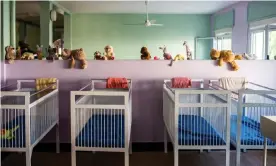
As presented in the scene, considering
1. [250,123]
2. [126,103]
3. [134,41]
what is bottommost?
[250,123]

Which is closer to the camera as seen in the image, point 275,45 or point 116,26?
point 275,45

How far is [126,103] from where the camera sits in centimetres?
230

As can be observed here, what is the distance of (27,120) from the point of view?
7.26 ft

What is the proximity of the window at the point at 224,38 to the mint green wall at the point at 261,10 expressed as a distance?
1.00 metres

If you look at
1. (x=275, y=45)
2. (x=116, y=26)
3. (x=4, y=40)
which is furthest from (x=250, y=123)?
(x=116, y=26)

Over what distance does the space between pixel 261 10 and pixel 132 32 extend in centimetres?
346

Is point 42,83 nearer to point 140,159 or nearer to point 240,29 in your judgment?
point 140,159

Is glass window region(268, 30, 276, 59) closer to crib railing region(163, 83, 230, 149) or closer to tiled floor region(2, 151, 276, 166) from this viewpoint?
tiled floor region(2, 151, 276, 166)

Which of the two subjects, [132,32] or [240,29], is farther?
[132,32]

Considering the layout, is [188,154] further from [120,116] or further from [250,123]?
[120,116]

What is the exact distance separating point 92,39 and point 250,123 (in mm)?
5609

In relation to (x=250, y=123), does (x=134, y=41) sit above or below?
above

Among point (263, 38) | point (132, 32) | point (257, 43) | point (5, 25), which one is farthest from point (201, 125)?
point (132, 32)

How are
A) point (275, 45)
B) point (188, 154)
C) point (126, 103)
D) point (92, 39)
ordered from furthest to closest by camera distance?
point (92, 39) → point (275, 45) → point (188, 154) → point (126, 103)
